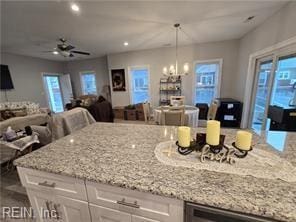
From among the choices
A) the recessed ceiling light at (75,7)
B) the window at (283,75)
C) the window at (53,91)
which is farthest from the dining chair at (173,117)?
the window at (53,91)

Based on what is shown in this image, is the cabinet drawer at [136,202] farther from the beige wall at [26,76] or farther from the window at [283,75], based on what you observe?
the beige wall at [26,76]

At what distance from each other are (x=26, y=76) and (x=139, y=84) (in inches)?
174

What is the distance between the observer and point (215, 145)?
91cm

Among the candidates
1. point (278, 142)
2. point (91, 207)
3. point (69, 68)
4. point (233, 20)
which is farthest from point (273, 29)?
point (69, 68)

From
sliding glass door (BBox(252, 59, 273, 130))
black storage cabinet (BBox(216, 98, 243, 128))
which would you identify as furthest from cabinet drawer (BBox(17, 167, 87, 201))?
black storage cabinet (BBox(216, 98, 243, 128))

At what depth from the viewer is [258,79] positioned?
3.55 metres

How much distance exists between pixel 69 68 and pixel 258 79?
25.9 ft

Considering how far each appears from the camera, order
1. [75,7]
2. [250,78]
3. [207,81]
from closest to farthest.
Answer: [75,7]
[250,78]
[207,81]

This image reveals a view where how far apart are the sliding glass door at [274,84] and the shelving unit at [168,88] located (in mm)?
2380

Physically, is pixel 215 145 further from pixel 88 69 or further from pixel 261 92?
pixel 88 69

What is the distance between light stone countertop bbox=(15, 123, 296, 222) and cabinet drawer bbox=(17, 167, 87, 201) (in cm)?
7

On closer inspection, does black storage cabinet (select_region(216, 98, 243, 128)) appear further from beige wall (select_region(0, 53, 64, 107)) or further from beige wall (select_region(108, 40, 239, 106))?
beige wall (select_region(0, 53, 64, 107))

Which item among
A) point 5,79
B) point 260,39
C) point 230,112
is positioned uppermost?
point 260,39

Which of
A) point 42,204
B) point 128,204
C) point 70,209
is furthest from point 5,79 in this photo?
point 128,204
